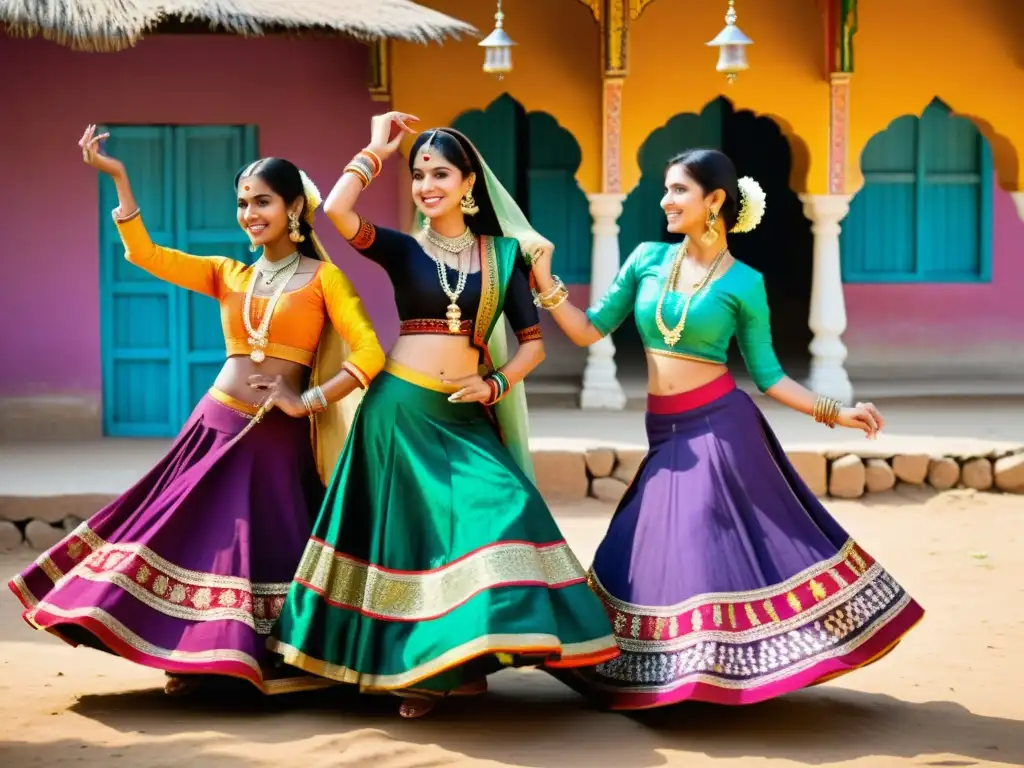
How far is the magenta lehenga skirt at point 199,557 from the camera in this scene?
16.6 ft

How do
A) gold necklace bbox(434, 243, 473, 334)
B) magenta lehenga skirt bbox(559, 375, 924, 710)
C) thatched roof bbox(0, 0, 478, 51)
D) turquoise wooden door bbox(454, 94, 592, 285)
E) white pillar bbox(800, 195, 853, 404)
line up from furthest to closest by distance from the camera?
1. turquoise wooden door bbox(454, 94, 592, 285)
2. white pillar bbox(800, 195, 853, 404)
3. thatched roof bbox(0, 0, 478, 51)
4. gold necklace bbox(434, 243, 473, 334)
5. magenta lehenga skirt bbox(559, 375, 924, 710)

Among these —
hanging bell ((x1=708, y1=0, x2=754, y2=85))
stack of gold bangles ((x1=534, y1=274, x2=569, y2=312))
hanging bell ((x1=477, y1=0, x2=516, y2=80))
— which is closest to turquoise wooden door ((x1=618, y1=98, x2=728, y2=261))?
hanging bell ((x1=708, y1=0, x2=754, y2=85))

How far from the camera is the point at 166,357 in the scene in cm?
1055

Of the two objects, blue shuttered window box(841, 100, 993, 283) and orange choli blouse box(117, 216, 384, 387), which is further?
blue shuttered window box(841, 100, 993, 283)

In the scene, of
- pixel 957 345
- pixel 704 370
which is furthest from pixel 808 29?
pixel 704 370

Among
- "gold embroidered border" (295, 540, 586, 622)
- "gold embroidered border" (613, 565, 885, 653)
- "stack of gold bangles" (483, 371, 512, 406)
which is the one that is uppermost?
"stack of gold bangles" (483, 371, 512, 406)

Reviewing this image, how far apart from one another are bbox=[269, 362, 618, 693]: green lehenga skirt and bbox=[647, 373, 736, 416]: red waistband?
54 cm

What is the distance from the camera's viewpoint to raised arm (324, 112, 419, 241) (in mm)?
5090

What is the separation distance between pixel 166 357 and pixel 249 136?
4.86 ft

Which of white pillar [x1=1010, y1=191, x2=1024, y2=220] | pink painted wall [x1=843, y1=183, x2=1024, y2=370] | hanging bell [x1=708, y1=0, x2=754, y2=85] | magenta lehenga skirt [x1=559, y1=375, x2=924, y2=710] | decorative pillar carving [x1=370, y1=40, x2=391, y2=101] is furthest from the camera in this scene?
pink painted wall [x1=843, y1=183, x2=1024, y2=370]

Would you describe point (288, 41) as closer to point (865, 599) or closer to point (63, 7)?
point (63, 7)

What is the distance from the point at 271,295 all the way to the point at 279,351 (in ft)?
0.60

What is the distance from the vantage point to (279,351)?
540 centimetres

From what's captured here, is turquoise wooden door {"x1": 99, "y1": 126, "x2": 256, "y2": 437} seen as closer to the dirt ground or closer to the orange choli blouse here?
the dirt ground
